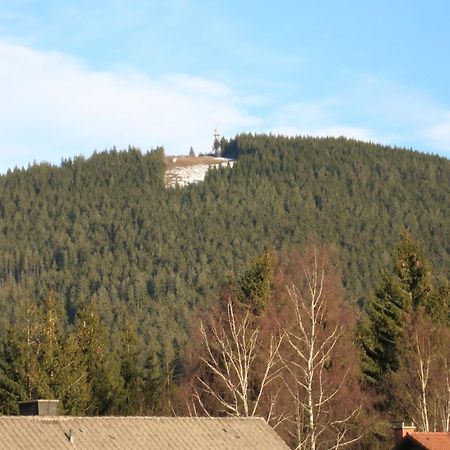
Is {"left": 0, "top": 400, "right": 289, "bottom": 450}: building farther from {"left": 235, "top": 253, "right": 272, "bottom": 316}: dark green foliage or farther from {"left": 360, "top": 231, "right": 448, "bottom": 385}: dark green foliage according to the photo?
{"left": 360, "top": 231, "right": 448, "bottom": 385}: dark green foliage

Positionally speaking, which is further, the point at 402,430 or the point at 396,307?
the point at 396,307

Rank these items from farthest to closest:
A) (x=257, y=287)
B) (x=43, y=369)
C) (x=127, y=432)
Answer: (x=257, y=287), (x=43, y=369), (x=127, y=432)

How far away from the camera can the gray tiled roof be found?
114 ft

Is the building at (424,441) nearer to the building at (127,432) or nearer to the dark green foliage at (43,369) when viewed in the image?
the building at (127,432)

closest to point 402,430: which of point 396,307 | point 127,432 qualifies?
point 127,432

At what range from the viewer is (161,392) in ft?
238

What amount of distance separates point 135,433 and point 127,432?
0.28 meters

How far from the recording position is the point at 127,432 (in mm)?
36938

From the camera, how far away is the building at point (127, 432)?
34750 mm

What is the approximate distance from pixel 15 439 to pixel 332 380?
26.8 m

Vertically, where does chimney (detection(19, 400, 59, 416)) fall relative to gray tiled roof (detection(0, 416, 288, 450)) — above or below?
above

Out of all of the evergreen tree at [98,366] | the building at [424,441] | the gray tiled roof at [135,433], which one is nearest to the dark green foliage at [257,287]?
the evergreen tree at [98,366]

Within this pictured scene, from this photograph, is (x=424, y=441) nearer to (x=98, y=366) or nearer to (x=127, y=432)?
(x=127, y=432)

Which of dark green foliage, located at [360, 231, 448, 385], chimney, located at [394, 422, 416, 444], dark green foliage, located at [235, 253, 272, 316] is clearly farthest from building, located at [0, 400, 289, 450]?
dark green foliage, located at [360, 231, 448, 385]
